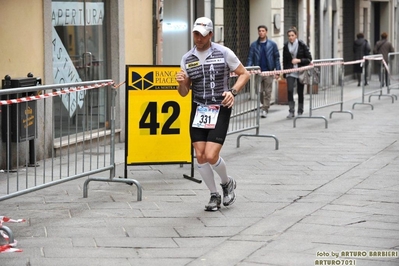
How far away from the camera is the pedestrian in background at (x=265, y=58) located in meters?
18.1

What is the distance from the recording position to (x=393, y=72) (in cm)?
2403

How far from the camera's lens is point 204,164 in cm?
859

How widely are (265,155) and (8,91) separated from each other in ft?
18.2

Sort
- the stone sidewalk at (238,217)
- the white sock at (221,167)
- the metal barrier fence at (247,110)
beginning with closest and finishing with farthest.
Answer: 1. the stone sidewalk at (238,217)
2. the white sock at (221,167)
3. the metal barrier fence at (247,110)

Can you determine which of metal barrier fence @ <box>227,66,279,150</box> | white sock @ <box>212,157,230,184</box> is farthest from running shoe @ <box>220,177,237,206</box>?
metal barrier fence @ <box>227,66,279,150</box>

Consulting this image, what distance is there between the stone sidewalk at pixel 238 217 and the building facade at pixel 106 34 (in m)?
0.96

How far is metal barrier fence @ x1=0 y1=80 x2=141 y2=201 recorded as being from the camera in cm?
803

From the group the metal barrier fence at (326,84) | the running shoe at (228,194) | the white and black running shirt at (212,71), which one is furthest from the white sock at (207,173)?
the metal barrier fence at (326,84)

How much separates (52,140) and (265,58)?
9.85 meters

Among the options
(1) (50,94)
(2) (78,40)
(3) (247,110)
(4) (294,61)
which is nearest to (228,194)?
(1) (50,94)

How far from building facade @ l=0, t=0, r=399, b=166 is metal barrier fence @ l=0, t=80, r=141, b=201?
10 centimetres

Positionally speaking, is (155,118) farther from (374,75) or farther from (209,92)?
(374,75)

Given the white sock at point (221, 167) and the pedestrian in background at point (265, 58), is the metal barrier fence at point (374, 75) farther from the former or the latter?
the white sock at point (221, 167)

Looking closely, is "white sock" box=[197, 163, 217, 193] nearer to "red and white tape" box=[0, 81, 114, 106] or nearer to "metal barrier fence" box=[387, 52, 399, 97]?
"red and white tape" box=[0, 81, 114, 106]
